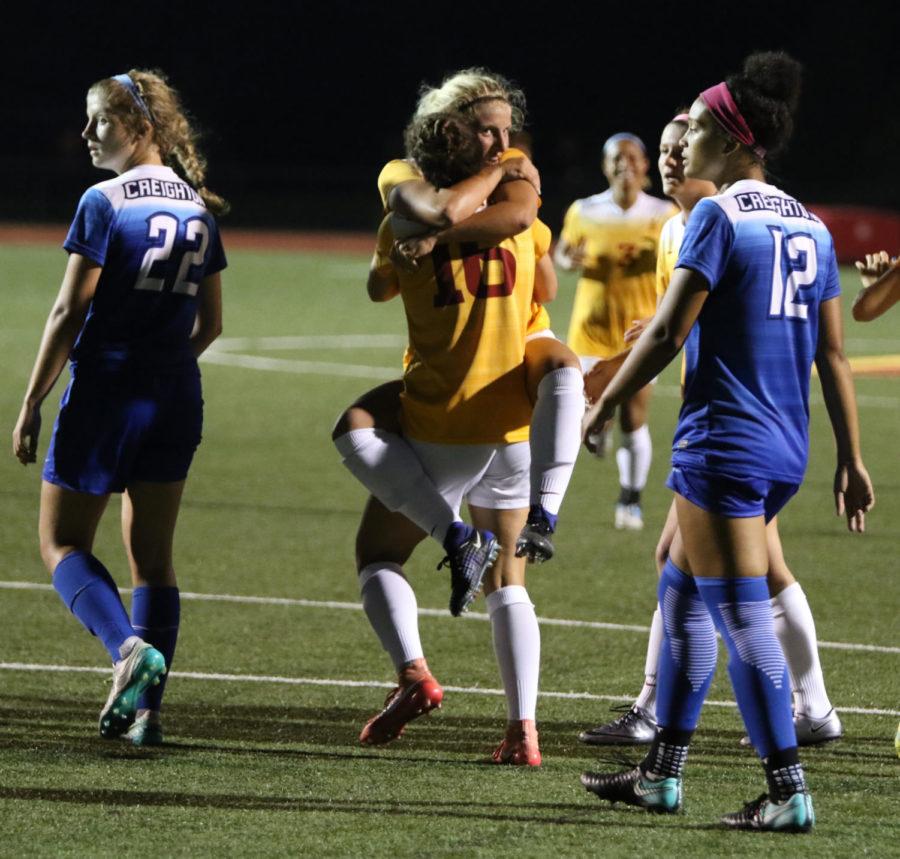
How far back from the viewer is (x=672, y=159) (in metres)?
5.65

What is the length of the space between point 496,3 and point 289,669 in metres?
41.6

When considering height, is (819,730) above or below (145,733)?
above

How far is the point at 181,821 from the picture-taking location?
4363 mm

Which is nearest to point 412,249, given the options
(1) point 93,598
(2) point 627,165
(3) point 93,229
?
(3) point 93,229

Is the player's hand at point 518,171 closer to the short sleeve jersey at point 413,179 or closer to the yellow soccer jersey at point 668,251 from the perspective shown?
the short sleeve jersey at point 413,179

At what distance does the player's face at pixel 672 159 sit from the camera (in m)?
5.59

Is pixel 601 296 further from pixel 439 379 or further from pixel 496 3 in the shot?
pixel 496 3

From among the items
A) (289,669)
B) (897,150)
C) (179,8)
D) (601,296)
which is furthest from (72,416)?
(179,8)

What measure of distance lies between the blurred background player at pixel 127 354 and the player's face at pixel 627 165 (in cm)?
524

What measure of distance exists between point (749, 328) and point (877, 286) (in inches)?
42.9

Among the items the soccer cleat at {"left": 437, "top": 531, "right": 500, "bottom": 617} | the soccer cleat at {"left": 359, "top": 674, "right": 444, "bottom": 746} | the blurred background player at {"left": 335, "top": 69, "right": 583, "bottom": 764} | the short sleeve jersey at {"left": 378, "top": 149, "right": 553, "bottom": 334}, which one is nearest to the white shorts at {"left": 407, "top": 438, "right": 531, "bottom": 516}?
the blurred background player at {"left": 335, "top": 69, "right": 583, "bottom": 764}

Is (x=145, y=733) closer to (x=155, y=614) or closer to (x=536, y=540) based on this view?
(x=155, y=614)

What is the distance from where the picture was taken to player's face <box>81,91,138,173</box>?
514 cm

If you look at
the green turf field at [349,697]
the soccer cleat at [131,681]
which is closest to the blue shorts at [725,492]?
the green turf field at [349,697]
